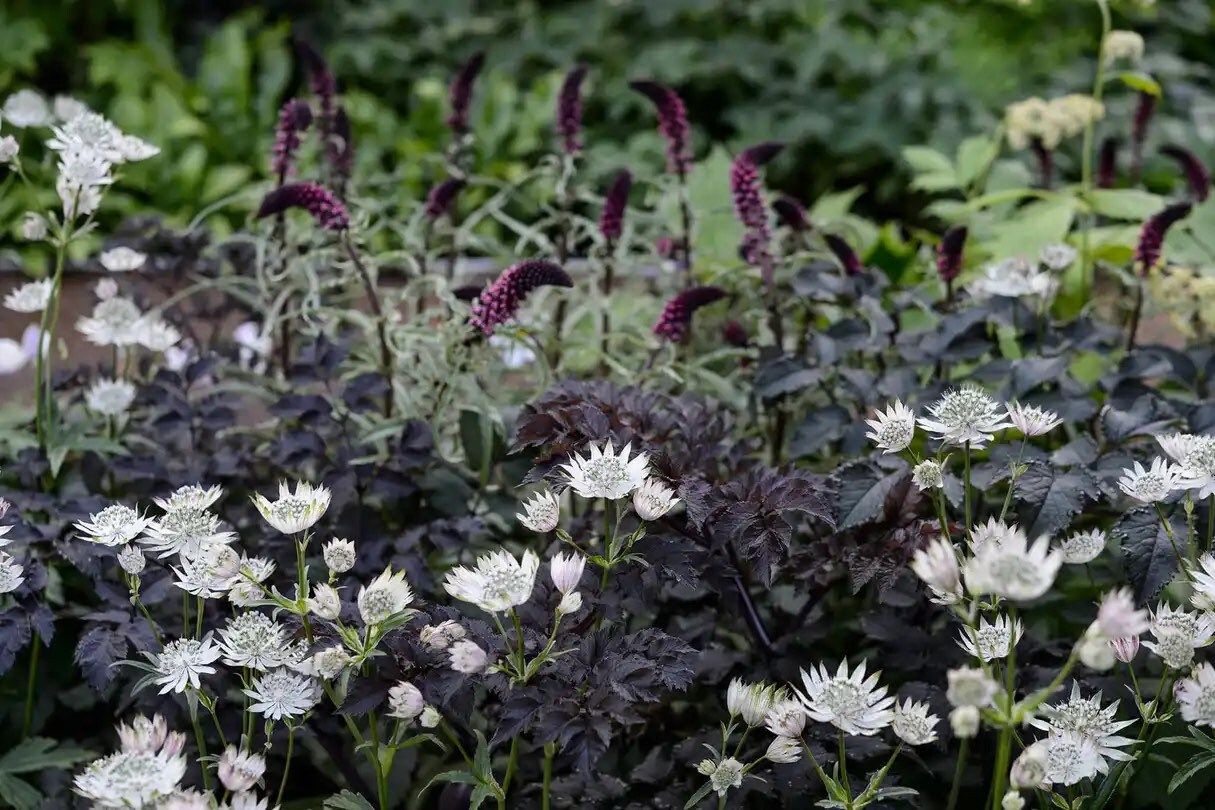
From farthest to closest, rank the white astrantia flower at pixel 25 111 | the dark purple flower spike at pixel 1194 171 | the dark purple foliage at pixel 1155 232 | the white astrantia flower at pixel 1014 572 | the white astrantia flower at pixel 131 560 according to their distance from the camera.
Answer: the dark purple flower spike at pixel 1194 171
the dark purple foliage at pixel 1155 232
the white astrantia flower at pixel 25 111
the white astrantia flower at pixel 131 560
the white astrantia flower at pixel 1014 572

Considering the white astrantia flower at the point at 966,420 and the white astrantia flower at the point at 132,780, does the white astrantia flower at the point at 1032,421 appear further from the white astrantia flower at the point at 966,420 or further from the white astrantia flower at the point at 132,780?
the white astrantia flower at the point at 132,780

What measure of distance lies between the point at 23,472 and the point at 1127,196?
171 centimetres

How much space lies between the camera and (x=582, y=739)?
108 cm

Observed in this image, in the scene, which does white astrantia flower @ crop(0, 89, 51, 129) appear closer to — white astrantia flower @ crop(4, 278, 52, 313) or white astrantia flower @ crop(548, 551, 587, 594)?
white astrantia flower @ crop(4, 278, 52, 313)

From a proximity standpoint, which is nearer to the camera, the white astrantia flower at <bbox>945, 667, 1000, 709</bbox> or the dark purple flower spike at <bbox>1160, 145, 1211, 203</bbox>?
the white astrantia flower at <bbox>945, 667, 1000, 709</bbox>

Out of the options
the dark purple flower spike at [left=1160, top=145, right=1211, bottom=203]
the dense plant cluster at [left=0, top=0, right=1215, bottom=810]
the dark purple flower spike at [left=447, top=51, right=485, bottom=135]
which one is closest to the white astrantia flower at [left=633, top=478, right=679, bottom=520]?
the dense plant cluster at [left=0, top=0, right=1215, bottom=810]

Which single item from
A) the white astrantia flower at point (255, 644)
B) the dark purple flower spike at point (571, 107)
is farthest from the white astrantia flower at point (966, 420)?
the dark purple flower spike at point (571, 107)

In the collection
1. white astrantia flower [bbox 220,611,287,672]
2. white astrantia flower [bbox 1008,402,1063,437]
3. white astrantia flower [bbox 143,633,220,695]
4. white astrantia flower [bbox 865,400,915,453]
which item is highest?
white astrantia flower [bbox 865,400,915,453]

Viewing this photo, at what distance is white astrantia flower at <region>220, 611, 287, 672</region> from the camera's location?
1.14 metres

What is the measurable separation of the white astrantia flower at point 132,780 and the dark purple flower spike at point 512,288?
2.01 feet

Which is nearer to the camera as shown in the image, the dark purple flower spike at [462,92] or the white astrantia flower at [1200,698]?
the white astrantia flower at [1200,698]

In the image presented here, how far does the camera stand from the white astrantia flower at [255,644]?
114 cm

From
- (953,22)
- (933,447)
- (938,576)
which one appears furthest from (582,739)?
(953,22)

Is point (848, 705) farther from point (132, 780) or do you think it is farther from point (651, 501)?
point (132, 780)
